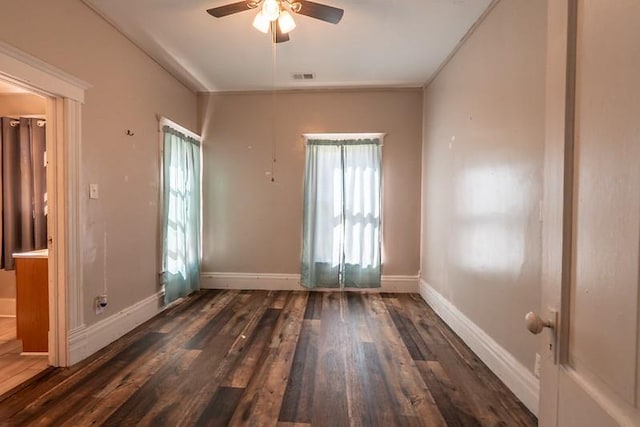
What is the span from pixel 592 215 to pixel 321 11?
219 cm

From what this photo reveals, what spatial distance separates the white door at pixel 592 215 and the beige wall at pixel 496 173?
1.24 m

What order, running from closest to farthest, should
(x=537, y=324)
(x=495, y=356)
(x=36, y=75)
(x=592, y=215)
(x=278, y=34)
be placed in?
(x=592, y=215) < (x=537, y=324) < (x=36, y=75) < (x=495, y=356) < (x=278, y=34)

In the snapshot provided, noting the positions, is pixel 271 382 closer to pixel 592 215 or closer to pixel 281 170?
pixel 592 215

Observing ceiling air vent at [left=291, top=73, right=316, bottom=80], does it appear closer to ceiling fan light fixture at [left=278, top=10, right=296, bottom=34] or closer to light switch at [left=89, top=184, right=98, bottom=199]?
ceiling fan light fixture at [left=278, top=10, right=296, bottom=34]

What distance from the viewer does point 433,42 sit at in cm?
297

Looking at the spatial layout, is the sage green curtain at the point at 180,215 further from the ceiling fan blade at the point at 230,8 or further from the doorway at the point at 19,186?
the ceiling fan blade at the point at 230,8

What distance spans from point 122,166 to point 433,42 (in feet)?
10.3

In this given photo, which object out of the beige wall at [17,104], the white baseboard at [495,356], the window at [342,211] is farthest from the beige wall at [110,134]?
the white baseboard at [495,356]

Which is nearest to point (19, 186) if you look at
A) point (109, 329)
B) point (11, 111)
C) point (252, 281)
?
point (11, 111)

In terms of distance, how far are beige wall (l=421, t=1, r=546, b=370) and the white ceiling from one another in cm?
33

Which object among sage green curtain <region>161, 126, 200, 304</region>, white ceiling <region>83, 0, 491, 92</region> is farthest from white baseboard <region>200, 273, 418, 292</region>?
white ceiling <region>83, 0, 491, 92</region>

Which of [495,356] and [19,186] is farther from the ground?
[19,186]

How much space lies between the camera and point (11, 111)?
327 cm

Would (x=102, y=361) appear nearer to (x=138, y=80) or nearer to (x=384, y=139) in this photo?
(x=138, y=80)
